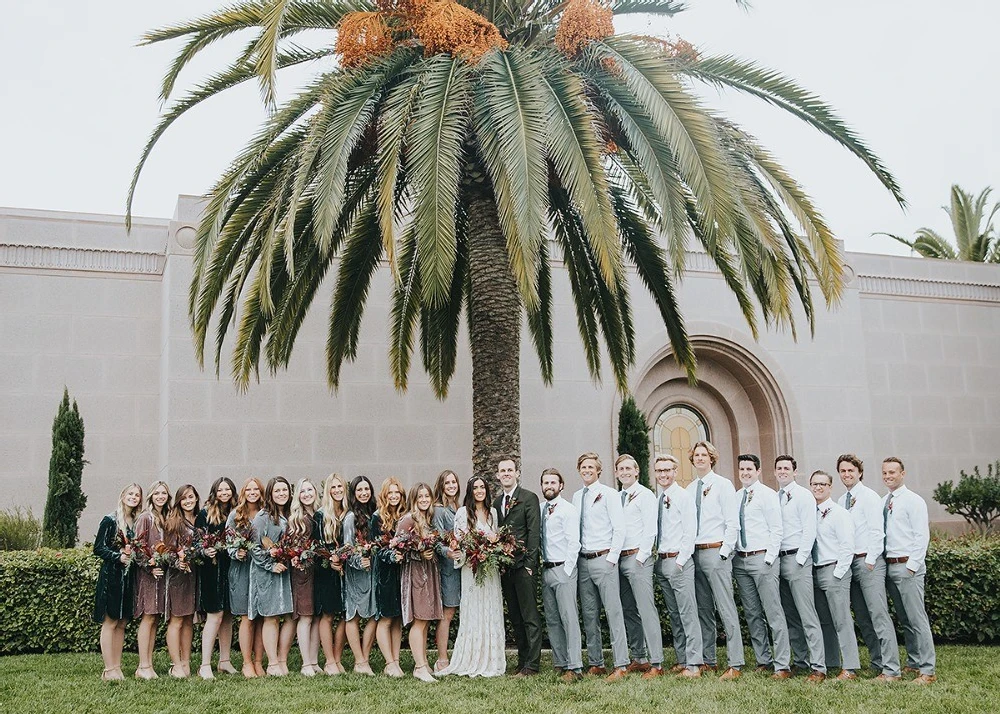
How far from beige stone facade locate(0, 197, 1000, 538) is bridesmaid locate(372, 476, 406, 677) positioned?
6.12 metres

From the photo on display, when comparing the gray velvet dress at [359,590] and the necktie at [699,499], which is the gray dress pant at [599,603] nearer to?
the necktie at [699,499]

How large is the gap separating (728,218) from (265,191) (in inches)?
203

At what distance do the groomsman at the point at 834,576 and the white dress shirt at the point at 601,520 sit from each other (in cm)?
181

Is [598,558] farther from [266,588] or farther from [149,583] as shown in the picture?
[149,583]

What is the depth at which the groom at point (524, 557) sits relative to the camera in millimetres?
9359

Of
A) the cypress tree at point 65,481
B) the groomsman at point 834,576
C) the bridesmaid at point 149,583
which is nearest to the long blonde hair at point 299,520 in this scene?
the bridesmaid at point 149,583

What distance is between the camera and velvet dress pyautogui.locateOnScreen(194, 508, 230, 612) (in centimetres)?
932

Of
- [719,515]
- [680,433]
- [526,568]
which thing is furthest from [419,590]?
[680,433]

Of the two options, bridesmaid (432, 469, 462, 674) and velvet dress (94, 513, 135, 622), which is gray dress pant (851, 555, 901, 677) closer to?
bridesmaid (432, 469, 462, 674)

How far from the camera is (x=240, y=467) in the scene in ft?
48.8

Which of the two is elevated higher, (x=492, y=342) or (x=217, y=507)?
(x=492, y=342)

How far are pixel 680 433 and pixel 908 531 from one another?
9638 mm

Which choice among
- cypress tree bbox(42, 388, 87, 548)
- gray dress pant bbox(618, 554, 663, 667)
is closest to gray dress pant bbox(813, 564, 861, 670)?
gray dress pant bbox(618, 554, 663, 667)

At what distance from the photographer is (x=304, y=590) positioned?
9.41 metres
